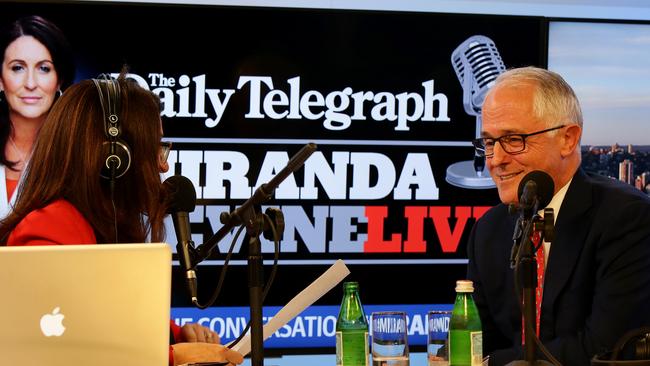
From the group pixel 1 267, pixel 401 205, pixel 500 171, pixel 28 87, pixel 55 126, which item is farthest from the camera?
pixel 401 205

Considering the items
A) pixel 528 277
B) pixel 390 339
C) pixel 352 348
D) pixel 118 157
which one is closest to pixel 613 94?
pixel 390 339

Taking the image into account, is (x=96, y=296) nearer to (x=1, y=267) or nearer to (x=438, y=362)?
(x=1, y=267)

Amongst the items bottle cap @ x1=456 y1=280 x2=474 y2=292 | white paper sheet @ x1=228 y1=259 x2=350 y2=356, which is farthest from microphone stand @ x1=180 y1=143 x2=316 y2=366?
bottle cap @ x1=456 y1=280 x2=474 y2=292

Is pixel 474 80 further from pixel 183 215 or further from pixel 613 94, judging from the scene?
pixel 183 215

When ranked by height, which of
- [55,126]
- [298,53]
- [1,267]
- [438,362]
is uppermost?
[298,53]

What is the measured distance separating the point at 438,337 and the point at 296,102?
212 centimetres

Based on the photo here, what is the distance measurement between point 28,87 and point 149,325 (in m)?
2.78

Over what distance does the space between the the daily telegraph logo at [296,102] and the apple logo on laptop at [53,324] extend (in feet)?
8.97

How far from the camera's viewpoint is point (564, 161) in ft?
9.45

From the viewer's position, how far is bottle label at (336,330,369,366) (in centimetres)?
236

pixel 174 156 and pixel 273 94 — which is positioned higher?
pixel 273 94

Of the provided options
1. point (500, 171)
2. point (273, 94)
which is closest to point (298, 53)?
point (273, 94)

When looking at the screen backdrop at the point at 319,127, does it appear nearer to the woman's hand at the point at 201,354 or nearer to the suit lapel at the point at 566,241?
the suit lapel at the point at 566,241

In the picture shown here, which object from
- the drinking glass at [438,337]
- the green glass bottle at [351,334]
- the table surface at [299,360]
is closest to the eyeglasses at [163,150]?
the green glass bottle at [351,334]
